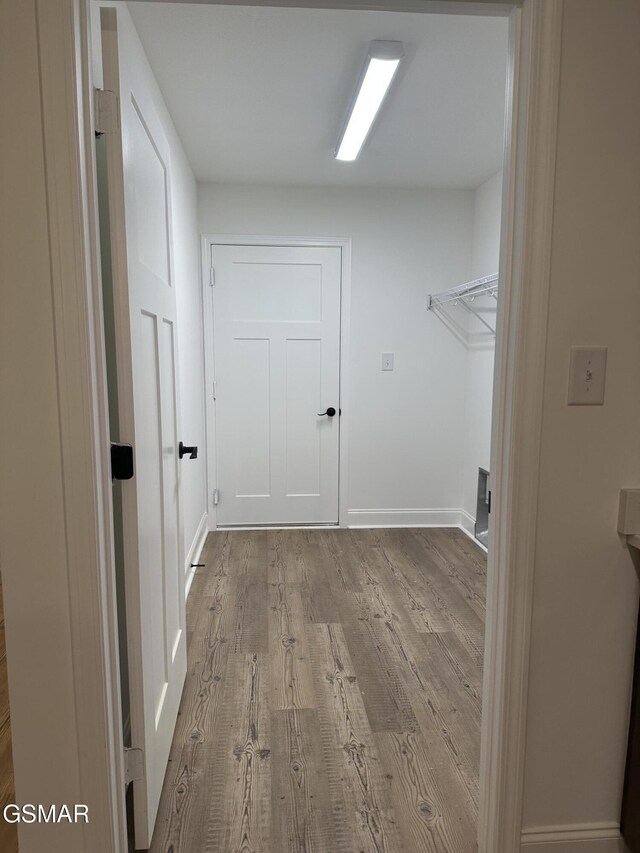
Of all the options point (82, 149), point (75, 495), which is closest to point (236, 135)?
point (82, 149)

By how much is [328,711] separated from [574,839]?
0.88 m

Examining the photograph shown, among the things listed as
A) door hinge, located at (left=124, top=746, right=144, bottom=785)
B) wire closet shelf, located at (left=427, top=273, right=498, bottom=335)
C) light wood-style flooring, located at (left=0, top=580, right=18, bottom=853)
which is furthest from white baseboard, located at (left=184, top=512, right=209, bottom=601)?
wire closet shelf, located at (left=427, top=273, right=498, bottom=335)

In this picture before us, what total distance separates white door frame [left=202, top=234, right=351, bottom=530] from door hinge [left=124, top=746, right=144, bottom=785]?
2.60 m

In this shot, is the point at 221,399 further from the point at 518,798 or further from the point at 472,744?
the point at 518,798

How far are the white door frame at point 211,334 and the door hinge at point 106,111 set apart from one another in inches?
102

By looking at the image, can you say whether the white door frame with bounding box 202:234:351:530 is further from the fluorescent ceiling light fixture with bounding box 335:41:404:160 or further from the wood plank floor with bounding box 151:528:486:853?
the fluorescent ceiling light fixture with bounding box 335:41:404:160

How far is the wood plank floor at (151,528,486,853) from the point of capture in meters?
1.48

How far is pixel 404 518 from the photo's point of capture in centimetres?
406

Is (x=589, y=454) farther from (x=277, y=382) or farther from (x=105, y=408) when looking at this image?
(x=277, y=382)

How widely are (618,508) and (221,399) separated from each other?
9.77ft

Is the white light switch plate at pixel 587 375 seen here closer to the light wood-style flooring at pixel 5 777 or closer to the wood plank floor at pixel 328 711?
the wood plank floor at pixel 328 711

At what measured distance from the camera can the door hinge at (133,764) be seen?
1.31 meters

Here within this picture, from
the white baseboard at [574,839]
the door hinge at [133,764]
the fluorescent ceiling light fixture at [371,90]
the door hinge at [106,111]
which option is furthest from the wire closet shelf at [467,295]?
the door hinge at [133,764]

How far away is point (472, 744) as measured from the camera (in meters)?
1.80
